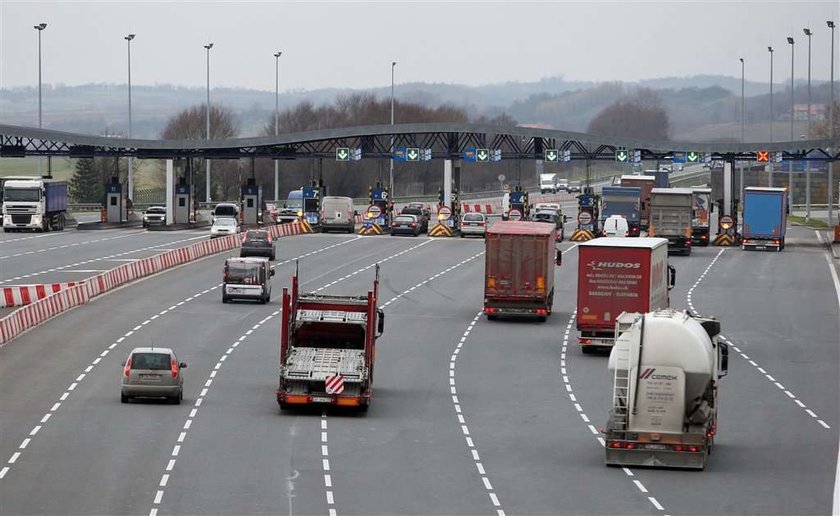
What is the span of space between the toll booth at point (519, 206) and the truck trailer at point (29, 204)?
1148 inches

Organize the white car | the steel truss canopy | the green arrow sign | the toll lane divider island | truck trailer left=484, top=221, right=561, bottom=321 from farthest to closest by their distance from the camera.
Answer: the green arrow sign < the steel truss canopy < the white car < truck trailer left=484, top=221, right=561, bottom=321 < the toll lane divider island

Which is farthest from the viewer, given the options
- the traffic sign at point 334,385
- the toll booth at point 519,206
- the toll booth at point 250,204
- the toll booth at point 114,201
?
the toll booth at point 114,201

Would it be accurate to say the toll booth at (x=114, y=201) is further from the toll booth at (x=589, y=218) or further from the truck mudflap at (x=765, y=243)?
the truck mudflap at (x=765, y=243)

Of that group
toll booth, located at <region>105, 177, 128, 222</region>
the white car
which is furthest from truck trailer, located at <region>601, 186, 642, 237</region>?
toll booth, located at <region>105, 177, 128, 222</region>

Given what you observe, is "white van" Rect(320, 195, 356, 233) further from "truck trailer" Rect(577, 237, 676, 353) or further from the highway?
"truck trailer" Rect(577, 237, 676, 353)

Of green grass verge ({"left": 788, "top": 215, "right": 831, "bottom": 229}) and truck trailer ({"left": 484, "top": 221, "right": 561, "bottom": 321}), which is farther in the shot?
green grass verge ({"left": 788, "top": 215, "right": 831, "bottom": 229})

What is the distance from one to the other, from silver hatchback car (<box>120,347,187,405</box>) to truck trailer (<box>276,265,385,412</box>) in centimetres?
248

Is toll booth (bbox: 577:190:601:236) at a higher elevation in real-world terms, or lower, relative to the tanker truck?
higher

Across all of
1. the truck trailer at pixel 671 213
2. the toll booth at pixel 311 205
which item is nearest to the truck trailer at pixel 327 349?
the truck trailer at pixel 671 213

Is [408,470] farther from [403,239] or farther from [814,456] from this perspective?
[403,239]

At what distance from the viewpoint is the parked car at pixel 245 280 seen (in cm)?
5762

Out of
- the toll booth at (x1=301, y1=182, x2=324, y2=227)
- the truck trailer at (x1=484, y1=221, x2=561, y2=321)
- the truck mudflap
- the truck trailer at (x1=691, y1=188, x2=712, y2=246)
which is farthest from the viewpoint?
the toll booth at (x1=301, y1=182, x2=324, y2=227)

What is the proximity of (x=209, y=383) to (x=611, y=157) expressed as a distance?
2822 inches

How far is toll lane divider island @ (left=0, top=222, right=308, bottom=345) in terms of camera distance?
49.2 m
